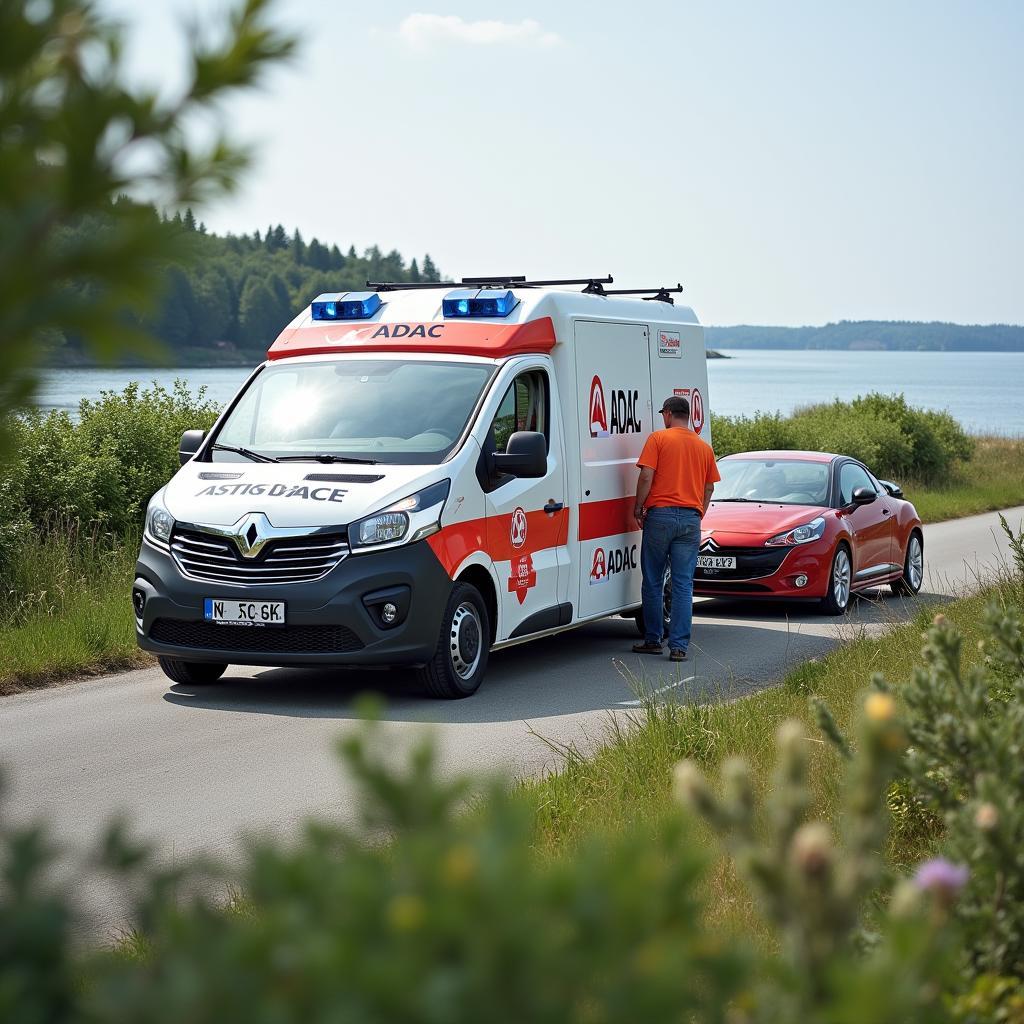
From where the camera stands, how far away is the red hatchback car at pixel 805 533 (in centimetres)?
1407

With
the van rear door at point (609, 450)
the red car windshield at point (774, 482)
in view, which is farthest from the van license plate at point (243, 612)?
the red car windshield at point (774, 482)

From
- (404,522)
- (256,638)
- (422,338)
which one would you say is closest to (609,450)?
(422,338)

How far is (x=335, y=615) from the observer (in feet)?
29.1

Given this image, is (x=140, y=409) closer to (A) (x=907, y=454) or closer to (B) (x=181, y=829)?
(B) (x=181, y=829)

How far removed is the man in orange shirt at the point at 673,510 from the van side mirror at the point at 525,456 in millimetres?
2053

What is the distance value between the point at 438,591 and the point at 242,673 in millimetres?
2292

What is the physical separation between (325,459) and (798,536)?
6.01 meters

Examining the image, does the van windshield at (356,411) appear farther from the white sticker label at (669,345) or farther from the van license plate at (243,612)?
the white sticker label at (669,345)

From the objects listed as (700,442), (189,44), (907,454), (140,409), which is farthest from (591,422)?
(907,454)

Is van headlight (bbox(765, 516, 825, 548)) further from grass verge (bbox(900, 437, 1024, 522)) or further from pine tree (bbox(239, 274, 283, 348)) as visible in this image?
pine tree (bbox(239, 274, 283, 348))

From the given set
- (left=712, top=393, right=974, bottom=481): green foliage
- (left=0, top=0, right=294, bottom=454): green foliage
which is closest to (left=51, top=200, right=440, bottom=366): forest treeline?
(left=0, top=0, right=294, bottom=454): green foliage

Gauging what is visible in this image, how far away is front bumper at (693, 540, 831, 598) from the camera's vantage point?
1400 centimetres

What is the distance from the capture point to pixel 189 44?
1.61m

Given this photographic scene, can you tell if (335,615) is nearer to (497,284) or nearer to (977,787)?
(497,284)
